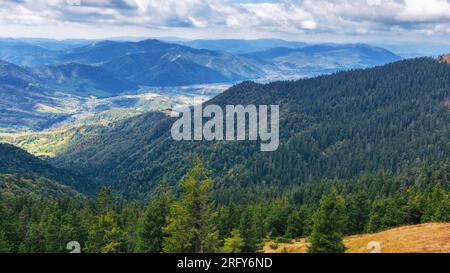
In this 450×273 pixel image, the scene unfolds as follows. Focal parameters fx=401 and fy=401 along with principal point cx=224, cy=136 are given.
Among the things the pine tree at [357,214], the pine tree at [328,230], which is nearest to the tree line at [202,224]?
the pine tree at [328,230]

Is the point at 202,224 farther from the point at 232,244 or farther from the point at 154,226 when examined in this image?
the point at 154,226

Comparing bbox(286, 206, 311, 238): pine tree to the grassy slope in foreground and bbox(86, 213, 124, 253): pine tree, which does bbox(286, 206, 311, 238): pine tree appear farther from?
bbox(86, 213, 124, 253): pine tree

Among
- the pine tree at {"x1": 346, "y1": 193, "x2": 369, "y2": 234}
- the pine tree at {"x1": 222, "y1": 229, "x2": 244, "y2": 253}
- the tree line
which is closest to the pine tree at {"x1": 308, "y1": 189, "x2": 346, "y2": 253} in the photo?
the tree line

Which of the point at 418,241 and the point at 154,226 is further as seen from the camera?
the point at 154,226

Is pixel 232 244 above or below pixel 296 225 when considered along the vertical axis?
above

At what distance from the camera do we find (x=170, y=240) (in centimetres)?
5475

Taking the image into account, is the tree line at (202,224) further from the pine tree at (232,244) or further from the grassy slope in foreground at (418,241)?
the grassy slope in foreground at (418,241)

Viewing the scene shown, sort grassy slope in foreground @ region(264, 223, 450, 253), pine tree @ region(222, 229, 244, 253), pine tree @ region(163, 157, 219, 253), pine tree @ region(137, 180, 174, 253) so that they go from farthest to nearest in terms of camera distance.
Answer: pine tree @ region(137, 180, 174, 253) → grassy slope in foreground @ region(264, 223, 450, 253) → pine tree @ region(222, 229, 244, 253) → pine tree @ region(163, 157, 219, 253)

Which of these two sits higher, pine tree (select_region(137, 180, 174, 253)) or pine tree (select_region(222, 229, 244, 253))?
pine tree (select_region(222, 229, 244, 253))

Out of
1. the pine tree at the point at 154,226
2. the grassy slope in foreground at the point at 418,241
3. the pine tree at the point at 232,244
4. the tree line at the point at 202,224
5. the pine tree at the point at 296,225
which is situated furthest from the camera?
the pine tree at the point at 296,225

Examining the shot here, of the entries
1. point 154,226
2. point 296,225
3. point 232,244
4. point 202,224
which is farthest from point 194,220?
point 296,225
